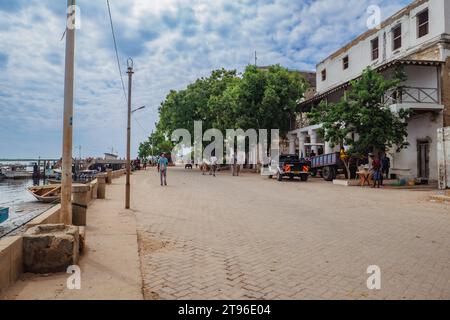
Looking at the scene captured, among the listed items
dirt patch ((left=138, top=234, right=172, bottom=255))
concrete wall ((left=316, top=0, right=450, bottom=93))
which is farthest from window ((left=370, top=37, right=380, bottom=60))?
dirt patch ((left=138, top=234, right=172, bottom=255))

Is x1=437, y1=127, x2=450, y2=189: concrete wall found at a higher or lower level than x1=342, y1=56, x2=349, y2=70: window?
lower

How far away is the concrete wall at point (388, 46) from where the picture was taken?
61.8 ft

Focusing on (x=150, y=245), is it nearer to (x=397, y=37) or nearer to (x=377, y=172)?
(x=377, y=172)

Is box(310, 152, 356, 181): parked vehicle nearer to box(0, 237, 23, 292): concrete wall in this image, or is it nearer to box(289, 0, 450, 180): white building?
box(289, 0, 450, 180): white building

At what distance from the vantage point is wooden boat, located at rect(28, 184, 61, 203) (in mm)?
15609

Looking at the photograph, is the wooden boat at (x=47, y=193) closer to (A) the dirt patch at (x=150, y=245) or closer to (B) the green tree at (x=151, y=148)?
(A) the dirt patch at (x=150, y=245)

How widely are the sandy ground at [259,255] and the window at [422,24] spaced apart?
14.7 meters

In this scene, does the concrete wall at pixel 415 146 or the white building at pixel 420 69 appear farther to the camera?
the concrete wall at pixel 415 146

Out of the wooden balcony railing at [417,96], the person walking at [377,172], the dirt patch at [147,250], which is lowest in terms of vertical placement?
the dirt patch at [147,250]

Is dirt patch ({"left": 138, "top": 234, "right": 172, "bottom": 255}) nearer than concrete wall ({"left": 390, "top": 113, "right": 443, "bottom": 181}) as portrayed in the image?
Yes

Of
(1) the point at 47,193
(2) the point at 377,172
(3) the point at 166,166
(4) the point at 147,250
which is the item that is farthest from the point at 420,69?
(1) the point at 47,193

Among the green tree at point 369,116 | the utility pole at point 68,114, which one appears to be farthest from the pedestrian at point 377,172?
the utility pole at point 68,114

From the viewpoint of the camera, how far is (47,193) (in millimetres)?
16078

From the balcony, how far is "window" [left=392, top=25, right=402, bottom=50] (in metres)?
4.14
